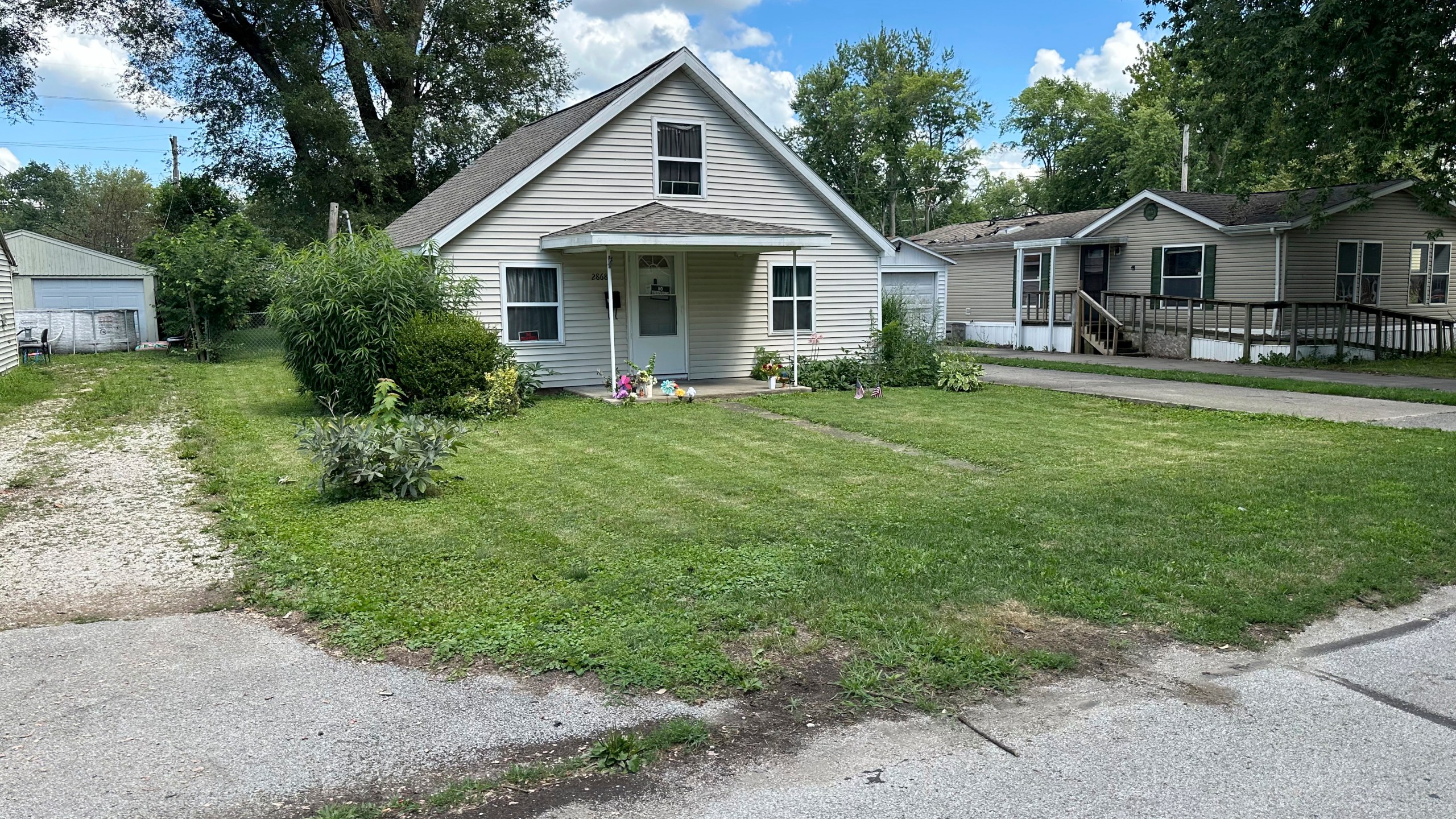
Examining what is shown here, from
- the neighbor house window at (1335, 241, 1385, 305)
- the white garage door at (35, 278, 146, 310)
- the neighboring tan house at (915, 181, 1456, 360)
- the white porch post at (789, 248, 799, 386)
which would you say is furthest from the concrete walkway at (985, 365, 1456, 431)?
the white garage door at (35, 278, 146, 310)

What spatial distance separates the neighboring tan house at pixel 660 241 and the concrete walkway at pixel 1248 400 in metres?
3.87

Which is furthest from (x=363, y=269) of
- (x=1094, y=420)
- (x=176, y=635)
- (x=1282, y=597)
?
(x=1282, y=597)

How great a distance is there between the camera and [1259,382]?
658 inches

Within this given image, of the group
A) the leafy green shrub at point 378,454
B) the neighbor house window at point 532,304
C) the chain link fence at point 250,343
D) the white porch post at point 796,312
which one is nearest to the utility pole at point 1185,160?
the white porch post at point 796,312

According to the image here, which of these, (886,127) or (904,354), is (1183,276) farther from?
(886,127)

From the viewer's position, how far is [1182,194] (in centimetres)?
2502

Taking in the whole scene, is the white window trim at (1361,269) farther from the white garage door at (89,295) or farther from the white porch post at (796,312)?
the white garage door at (89,295)

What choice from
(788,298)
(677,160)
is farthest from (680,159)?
(788,298)

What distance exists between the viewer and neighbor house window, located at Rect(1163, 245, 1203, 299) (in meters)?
24.1

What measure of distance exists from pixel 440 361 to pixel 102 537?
610 cm

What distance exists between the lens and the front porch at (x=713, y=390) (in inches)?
586

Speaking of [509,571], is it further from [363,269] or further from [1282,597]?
[363,269]

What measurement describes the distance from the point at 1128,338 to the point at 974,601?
2148cm

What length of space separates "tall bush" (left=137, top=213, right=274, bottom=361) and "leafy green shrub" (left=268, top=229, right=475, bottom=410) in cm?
1258
